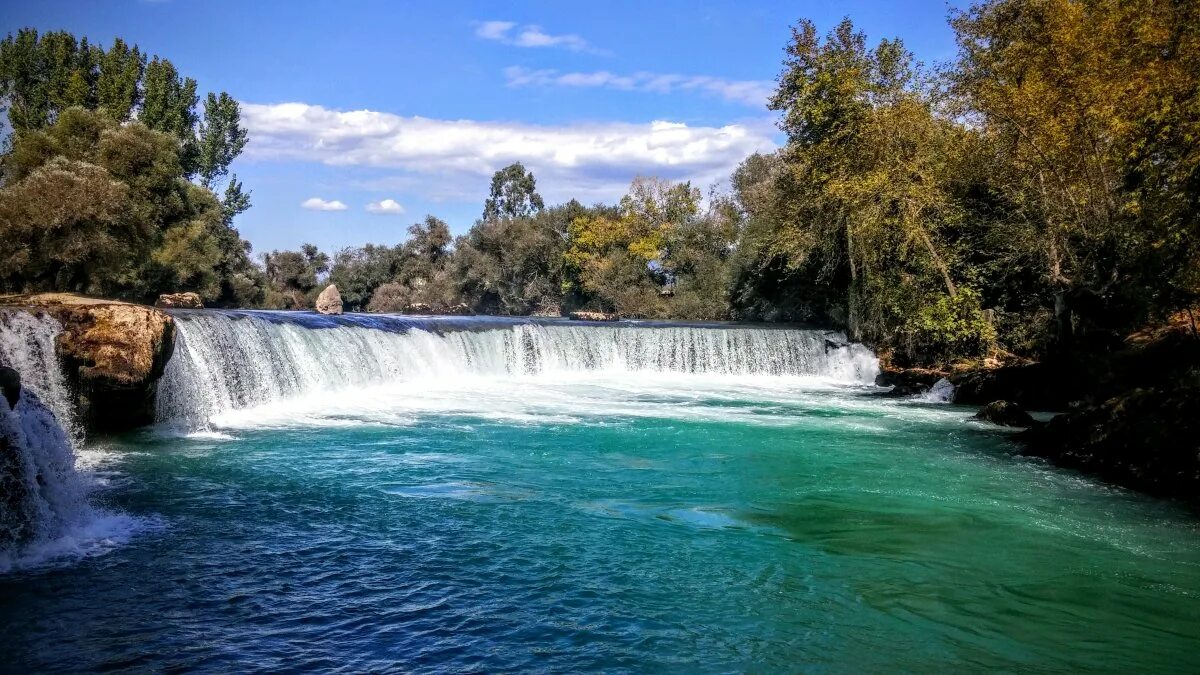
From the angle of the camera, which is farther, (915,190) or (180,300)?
(180,300)

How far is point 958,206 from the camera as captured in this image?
2044cm

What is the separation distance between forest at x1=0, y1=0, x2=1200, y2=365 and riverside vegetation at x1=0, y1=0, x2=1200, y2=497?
0.06 m

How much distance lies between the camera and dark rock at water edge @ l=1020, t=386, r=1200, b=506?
8875 mm

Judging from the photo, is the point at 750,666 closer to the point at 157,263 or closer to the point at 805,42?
the point at 805,42

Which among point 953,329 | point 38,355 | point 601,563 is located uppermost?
point 953,329

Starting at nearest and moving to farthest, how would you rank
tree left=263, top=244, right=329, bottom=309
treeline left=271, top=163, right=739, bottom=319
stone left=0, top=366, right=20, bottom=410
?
stone left=0, top=366, right=20, bottom=410, treeline left=271, top=163, right=739, bottom=319, tree left=263, top=244, right=329, bottom=309

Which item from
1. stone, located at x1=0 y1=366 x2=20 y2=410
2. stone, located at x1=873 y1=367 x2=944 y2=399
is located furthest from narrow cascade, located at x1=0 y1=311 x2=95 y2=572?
stone, located at x1=873 y1=367 x2=944 y2=399

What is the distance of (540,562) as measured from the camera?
6.41 metres

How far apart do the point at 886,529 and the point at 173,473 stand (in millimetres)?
7824

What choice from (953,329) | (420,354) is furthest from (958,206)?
(420,354)

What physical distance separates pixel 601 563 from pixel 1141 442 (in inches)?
285

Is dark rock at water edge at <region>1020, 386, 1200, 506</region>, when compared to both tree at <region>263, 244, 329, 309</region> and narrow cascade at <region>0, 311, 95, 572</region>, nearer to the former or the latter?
narrow cascade at <region>0, 311, 95, 572</region>

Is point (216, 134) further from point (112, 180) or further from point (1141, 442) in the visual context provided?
point (1141, 442)

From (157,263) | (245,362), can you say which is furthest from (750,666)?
(157,263)
